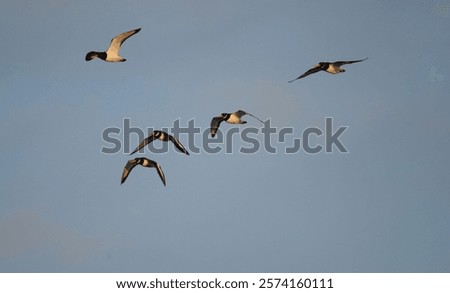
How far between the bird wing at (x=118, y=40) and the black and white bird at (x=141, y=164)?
536 cm

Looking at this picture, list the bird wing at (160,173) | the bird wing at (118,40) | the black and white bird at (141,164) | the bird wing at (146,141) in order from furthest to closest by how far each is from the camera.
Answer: the bird wing at (160,173)
the black and white bird at (141,164)
the bird wing at (146,141)
the bird wing at (118,40)

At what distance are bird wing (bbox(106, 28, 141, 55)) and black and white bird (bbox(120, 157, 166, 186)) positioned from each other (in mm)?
5361

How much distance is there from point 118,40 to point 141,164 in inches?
240

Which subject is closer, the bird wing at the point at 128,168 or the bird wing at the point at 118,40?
the bird wing at the point at 118,40

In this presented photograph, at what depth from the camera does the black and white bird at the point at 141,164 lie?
169 feet

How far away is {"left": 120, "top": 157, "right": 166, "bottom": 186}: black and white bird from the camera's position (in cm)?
5147

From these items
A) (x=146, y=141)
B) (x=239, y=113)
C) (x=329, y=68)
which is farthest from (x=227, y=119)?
(x=329, y=68)

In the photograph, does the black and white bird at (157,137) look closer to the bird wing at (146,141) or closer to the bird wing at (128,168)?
the bird wing at (146,141)

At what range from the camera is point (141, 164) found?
51.5 m

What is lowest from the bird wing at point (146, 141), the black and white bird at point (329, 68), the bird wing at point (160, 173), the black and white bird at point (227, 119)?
the bird wing at point (160, 173)

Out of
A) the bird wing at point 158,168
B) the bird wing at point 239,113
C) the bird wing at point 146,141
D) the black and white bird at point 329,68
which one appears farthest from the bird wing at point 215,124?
the black and white bird at point 329,68

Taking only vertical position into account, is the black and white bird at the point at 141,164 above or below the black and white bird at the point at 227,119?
below

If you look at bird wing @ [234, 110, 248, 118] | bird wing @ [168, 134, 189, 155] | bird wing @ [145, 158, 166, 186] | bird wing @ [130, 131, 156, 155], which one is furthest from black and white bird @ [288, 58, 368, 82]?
bird wing @ [145, 158, 166, 186]

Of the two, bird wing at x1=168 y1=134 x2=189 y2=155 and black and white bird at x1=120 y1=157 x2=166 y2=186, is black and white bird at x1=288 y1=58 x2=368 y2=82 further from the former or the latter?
black and white bird at x1=120 y1=157 x2=166 y2=186
